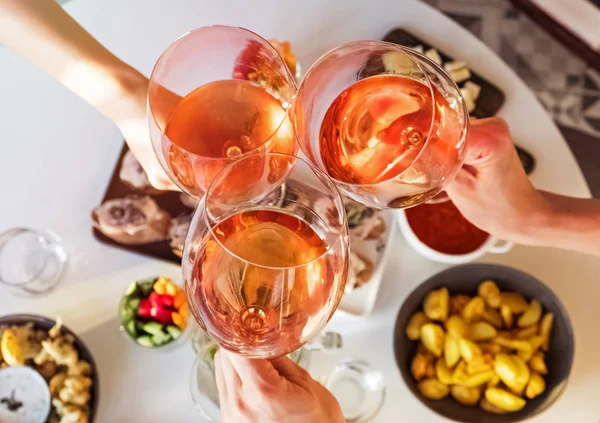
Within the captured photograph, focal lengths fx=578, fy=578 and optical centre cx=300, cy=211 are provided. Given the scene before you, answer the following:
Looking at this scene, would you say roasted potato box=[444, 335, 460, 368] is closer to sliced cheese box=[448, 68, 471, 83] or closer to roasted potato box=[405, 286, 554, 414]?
roasted potato box=[405, 286, 554, 414]

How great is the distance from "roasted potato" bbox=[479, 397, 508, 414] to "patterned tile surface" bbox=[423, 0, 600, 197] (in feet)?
3.50

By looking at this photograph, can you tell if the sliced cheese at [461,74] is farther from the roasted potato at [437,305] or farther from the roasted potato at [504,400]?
the roasted potato at [504,400]

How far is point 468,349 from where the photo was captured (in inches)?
33.8

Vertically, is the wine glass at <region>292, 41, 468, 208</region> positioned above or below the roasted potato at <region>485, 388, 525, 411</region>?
above

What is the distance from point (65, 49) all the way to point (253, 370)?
498 mm

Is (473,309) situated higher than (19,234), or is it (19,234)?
(473,309)

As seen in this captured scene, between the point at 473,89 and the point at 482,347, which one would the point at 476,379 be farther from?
the point at 473,89

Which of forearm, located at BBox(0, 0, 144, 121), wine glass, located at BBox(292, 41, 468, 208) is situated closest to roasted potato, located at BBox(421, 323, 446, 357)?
wine glass, located at BBox(292, 41, 468, 208)

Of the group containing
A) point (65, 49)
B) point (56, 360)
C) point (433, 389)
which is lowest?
point (56, 360)

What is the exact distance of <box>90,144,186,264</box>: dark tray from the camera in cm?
93

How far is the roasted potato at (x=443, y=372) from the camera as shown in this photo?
0.87 m

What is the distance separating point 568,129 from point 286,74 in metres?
1.32

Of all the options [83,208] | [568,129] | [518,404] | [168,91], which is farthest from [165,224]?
[568,129]

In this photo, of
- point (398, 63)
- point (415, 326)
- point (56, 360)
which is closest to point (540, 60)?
point (415, 326)
